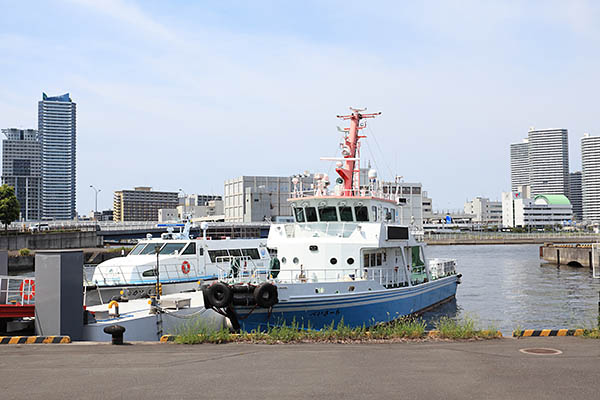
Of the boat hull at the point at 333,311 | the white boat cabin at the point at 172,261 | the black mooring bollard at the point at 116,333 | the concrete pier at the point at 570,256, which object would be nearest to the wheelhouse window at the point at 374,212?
the boat hull at the point at 333,311

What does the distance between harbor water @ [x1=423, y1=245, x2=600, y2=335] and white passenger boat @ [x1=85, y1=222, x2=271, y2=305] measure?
1166 centimetres

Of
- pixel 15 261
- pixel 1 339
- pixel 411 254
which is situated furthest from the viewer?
pixel 15 261

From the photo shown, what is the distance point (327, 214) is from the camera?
2439cm

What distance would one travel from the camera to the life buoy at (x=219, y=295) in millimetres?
18562

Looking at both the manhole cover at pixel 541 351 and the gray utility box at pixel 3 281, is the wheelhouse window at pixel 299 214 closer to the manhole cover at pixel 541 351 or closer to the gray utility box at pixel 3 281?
the gray utility box at pixel 3 281

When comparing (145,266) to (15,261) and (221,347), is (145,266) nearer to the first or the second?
(221,347)

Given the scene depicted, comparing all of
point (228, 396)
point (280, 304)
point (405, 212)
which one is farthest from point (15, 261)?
point (405, 212)

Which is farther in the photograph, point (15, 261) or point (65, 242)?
point (65, 242)

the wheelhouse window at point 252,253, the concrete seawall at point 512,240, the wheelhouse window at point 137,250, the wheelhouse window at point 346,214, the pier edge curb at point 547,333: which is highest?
Result: the wheelhouse window at point 346,214

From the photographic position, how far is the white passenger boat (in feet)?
89.7

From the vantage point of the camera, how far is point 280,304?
63.5 feet

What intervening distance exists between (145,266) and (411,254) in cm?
1318

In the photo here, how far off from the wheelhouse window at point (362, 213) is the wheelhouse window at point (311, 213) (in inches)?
69.4

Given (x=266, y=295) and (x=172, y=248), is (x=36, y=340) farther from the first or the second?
(x=172, y=248)
